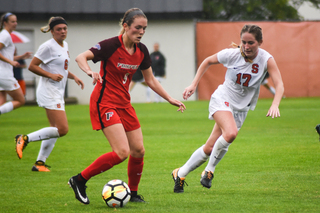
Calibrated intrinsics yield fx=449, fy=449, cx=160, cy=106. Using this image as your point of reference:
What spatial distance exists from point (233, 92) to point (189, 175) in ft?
5.17

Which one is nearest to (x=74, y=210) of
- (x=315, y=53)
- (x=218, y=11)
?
(x=315, y=53)

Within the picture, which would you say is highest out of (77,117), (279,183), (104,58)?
(104,58)

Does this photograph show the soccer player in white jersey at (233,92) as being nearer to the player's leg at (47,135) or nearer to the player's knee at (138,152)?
the player's knee at (138,152)

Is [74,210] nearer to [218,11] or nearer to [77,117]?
[77,117]

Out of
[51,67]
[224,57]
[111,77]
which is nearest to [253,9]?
[51,67]

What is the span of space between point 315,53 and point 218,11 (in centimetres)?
1171

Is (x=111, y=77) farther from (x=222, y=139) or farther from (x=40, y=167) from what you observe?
(x=40, y=167)

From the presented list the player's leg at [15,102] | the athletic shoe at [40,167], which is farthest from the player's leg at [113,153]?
the player's leg at [15,102]

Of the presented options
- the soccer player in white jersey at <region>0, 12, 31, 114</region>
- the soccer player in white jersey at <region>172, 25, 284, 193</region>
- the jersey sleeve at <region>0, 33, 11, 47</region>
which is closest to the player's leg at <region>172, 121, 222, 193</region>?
the soccer player in white jersey at <region>172, 25, 284, 193</region>

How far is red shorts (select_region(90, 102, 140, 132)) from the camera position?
15.6 ft

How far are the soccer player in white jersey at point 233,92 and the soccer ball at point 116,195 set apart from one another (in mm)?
880

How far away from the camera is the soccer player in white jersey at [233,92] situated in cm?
522

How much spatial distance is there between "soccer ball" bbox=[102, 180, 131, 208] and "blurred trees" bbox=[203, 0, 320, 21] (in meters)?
28.2

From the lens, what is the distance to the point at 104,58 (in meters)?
4.78
